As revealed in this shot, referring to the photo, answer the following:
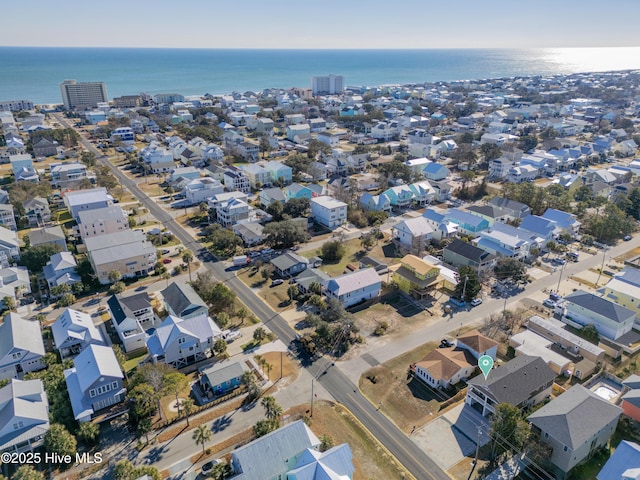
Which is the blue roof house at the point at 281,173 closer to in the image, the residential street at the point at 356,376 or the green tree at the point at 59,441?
the residential street at the point at 356,376

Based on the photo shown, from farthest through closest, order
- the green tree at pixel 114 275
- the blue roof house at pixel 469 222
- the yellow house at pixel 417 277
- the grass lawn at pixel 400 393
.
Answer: the blue roof house at pixel 469 222 < the green tree at pixel 114 275 < the yellow house at pixel 417 277 < the grass lawn at pixel 400 393

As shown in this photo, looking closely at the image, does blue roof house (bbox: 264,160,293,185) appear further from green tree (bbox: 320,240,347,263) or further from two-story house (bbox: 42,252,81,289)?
two-story house (bbox: 42,252,81,289)

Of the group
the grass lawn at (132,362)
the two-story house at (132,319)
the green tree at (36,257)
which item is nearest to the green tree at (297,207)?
the two-story house at (132,319)

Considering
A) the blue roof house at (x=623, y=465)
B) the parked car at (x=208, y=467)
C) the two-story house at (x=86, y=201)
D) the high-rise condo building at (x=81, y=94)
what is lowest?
the parked car at (x=208, y=467)

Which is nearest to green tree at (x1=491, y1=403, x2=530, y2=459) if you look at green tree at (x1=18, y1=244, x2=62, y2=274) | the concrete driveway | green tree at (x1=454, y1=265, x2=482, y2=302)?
the concrete driveway

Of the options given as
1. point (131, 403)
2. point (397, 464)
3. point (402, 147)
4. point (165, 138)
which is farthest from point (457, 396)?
point (165, 138)

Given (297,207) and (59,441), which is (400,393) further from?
(297,207)

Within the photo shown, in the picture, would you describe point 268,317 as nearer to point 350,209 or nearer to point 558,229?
point 350,209
